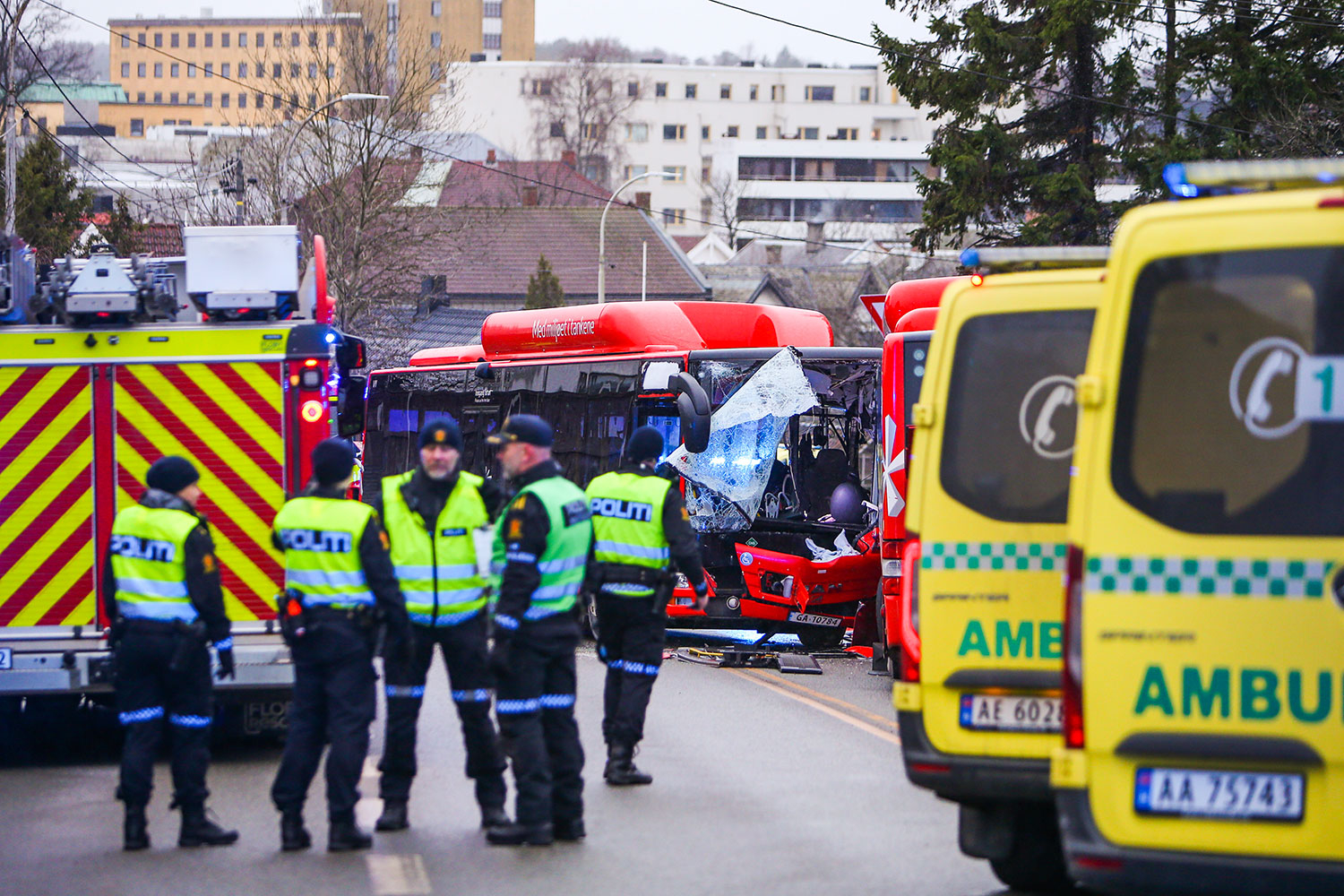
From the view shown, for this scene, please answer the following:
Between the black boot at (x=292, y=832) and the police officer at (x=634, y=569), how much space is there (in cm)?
198

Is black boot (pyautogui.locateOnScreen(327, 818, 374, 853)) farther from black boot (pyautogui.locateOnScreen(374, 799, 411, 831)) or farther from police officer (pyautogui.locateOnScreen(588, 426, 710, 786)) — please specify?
police officer (pyautogui.locateOnScreen(588, 426, 710, 786))

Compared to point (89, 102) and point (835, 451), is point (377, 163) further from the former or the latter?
point (89, 102)

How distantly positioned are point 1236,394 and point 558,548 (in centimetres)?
347

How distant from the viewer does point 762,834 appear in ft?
26.1

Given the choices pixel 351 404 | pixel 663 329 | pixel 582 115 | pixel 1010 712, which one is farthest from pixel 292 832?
pixel 582 115

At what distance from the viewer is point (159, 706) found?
7.77 meters

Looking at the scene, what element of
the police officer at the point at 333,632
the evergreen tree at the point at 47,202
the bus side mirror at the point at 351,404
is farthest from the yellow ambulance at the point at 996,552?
the evergreen tree at the point at 47,202

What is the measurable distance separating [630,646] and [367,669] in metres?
1.76

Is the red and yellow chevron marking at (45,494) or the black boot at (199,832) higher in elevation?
the red and yellow chevron marking at (45,494)

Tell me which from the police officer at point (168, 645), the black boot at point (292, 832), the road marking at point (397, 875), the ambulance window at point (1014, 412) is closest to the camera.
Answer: the ambulance window at point (1014, 412)

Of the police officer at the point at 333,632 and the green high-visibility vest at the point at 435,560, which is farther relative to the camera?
the green high-visibility vest at the point at 435,560

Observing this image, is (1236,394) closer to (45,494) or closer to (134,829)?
(134,829)

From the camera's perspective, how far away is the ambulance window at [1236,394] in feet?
16.2

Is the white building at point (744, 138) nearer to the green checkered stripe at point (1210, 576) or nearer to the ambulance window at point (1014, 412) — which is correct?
the ambulance window at point (1014, 412)
